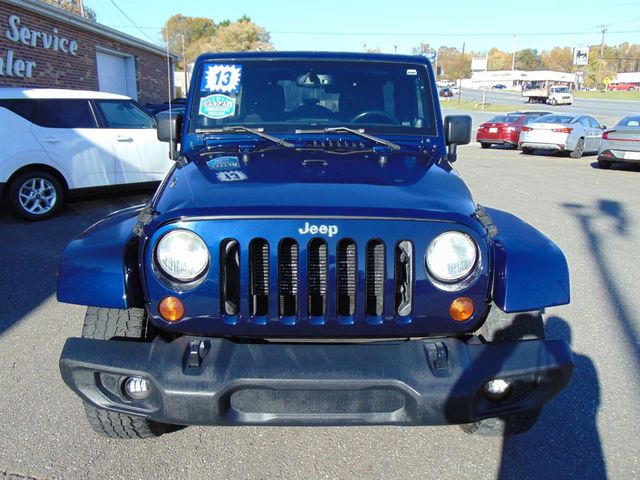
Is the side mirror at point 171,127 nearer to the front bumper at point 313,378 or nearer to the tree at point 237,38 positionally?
the front bumper at point 313,378

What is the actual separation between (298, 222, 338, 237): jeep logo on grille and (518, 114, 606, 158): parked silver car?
1624 centimetres

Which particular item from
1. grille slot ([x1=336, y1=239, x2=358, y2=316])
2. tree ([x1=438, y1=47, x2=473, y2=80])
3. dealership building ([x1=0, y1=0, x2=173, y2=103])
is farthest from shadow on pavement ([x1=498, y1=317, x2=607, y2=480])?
tree ([x1=438, y1=47, x2=473, y2=80])

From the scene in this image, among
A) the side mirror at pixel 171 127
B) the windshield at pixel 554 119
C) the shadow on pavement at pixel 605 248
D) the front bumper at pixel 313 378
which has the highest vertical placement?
the side mirror at pixel 171 127

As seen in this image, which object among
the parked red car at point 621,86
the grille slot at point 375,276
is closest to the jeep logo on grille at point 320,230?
the grille slot at point 375,276

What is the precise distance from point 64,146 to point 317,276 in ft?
20.4

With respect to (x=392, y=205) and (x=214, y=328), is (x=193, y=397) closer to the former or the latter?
(x=214, y=328)

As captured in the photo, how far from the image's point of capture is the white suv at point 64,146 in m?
6.84

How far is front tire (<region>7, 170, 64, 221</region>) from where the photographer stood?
6914mm

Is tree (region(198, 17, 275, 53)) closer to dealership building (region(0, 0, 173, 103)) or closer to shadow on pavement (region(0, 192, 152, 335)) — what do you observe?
dealership building (region(0, 0, 173, 103))

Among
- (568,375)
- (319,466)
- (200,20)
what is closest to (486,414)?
(568,375)

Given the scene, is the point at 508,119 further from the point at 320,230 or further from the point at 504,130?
the point at 320,230

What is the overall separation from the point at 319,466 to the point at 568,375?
3.91 ft

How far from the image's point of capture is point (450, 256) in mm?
2158

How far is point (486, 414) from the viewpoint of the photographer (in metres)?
2.14
